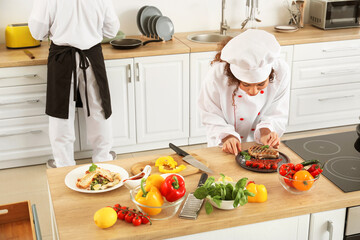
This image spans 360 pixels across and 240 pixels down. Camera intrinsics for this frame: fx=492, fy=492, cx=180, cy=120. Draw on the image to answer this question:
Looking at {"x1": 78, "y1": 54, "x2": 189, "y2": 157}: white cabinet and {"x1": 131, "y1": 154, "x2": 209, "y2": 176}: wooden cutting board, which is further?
{"x1": 78, "y1": 54, "x2": 189, "y2": 157}: white cabinet

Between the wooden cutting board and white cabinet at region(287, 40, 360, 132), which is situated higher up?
the wooden cutting board

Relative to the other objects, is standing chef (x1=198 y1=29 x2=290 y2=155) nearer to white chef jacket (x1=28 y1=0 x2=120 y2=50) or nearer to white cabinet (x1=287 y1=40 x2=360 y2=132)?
white chef jacket (x1=28 y1=0 x2=120 y2=50)

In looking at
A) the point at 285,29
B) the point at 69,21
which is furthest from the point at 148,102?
the point at 285,29

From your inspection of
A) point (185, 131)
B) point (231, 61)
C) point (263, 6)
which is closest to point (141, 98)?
point (185, 131)

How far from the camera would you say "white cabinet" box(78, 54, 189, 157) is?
399 cm

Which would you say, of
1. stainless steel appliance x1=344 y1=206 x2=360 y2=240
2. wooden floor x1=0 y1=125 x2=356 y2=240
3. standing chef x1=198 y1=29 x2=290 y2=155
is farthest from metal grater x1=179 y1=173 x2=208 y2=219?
wooden floor x1=0 y1=125 x2=356 y2=240

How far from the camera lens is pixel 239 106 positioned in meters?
2.61

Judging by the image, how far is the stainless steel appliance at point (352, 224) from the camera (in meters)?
1.96

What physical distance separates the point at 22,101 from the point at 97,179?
203 cm

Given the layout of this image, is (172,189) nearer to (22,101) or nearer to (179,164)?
(179,164)

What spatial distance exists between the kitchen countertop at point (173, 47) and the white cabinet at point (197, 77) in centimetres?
7

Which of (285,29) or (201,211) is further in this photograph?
(285,29)

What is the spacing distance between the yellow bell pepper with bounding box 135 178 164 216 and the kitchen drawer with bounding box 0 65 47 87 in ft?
7.45

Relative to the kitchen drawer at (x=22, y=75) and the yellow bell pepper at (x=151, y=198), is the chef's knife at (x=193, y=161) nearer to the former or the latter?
the yellow bell pepper at (x=151, y=198)
